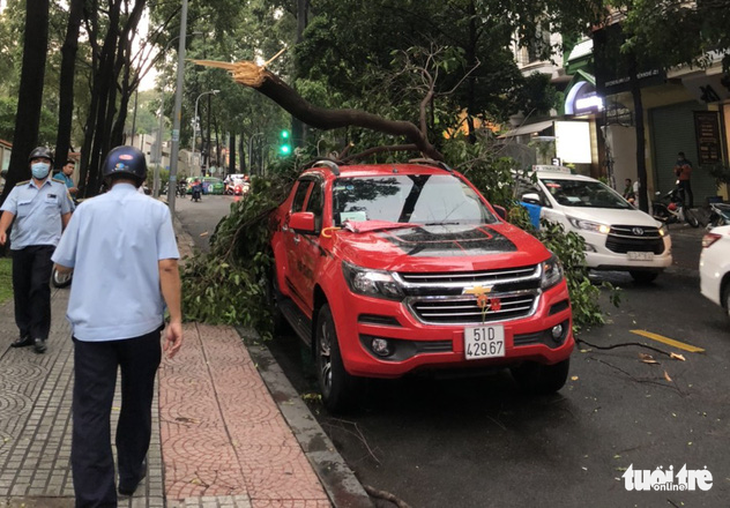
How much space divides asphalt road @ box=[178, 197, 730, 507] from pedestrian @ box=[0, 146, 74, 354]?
233 cm

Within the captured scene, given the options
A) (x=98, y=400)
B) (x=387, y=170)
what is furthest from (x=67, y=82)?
(x=98, y=400)

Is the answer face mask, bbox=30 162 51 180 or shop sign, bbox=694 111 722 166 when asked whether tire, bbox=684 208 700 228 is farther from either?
face mask, bbox=30 162 51 180

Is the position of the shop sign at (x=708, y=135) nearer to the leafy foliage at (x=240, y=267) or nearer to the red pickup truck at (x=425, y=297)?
the leafy foliage at (x=240, y=267)

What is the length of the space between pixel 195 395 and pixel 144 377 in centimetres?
178

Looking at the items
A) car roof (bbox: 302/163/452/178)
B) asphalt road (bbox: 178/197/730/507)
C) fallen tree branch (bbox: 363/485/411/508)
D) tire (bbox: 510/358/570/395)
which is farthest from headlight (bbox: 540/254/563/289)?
fallen tree branch (bbox: 363/485/411/508)

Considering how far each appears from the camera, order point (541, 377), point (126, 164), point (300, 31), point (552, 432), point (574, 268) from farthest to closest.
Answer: point (300, 31) < point (574, 268) < point (541, 377) < point (552, 432) < point (126, 164)

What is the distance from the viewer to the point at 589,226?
951cm

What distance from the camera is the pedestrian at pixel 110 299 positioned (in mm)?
2844

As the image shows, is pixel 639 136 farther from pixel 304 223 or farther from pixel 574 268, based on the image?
pixel 304 223

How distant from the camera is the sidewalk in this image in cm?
324

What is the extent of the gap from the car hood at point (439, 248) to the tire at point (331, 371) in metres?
0.55

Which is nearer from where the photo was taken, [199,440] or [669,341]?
[199,440]

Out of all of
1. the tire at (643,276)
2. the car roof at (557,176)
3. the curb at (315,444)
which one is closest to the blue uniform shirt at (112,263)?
the curb at (315,444)

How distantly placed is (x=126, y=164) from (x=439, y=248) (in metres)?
2.20
